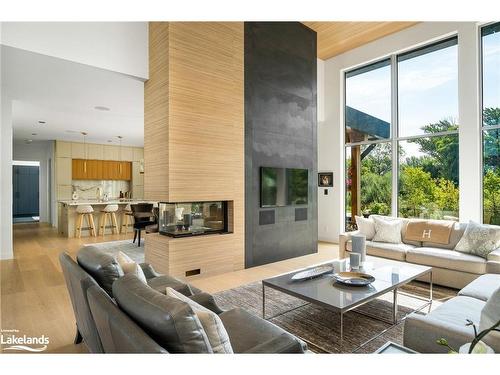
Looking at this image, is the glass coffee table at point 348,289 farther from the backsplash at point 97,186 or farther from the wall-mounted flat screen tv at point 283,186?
the backsplash at point 97,186

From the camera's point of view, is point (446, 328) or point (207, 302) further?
point (207, 302)

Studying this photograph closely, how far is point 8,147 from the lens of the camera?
5008 mm

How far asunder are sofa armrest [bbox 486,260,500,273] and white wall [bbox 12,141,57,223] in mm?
11471

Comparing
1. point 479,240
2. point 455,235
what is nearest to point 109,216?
point 455,235

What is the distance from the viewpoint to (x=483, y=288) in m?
2.55

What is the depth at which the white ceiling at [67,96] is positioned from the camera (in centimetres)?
390

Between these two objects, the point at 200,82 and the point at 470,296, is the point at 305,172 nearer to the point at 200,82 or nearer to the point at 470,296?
the point at 200,82

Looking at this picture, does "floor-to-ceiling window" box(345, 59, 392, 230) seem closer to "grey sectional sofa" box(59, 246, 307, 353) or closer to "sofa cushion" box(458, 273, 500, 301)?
"sofa cushion" box(458, 273, 500, 301)

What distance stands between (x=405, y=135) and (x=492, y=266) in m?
3.05

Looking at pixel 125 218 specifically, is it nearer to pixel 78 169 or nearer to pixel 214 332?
pixel 78 169

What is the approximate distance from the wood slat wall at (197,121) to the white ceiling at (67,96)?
823 millimetres

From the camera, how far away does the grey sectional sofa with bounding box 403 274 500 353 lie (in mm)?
1716
